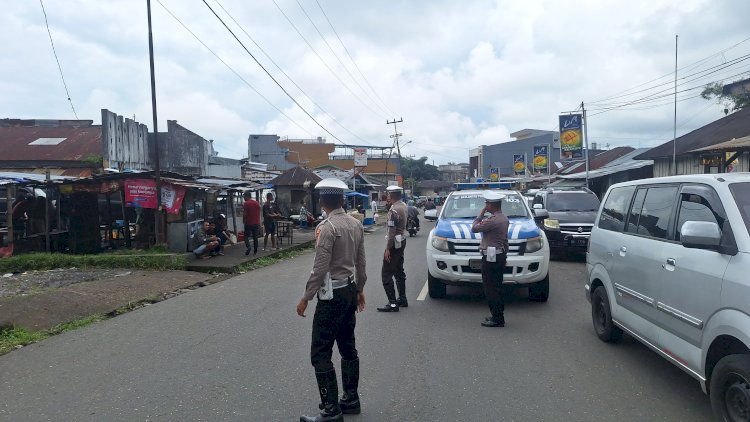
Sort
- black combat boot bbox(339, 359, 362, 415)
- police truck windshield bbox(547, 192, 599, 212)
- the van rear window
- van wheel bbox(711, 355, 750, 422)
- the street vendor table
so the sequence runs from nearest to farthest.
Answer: van wheel bbox(711, 355, 750, 422)
the van rear window
black combat boot bbox(339, 359, 362, 415)
police truck windshield bbox(547, 192, 599, 212)
the street vendor table

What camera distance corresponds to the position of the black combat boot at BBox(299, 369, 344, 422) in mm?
4250

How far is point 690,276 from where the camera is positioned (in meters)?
4.29

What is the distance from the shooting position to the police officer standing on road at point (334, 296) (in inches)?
169

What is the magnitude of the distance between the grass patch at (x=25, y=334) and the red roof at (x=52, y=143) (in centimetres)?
1805

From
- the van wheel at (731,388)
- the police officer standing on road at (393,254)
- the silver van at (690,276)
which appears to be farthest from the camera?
the police officer standing on road at (393,254)

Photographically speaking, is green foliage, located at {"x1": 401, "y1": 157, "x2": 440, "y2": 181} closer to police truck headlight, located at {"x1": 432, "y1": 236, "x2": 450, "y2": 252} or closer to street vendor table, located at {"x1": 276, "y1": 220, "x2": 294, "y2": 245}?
street vendor table, located at {"x1": 276, "y1": 220, "x2": 294, "y2": 245}

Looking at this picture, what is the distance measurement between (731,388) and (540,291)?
5.14 meters

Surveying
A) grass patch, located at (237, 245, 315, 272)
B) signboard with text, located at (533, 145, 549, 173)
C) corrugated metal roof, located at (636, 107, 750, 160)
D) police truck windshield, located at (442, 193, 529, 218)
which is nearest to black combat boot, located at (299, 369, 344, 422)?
police truck windshield, located at (442, 193, 529, 218)

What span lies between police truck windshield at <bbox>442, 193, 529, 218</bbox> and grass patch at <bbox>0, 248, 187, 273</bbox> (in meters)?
6.92

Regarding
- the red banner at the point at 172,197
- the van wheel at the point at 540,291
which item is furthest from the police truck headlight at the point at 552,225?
the red banner at the point at 172,197

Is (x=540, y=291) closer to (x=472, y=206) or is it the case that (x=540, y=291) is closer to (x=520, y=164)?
(x=472, y=206)

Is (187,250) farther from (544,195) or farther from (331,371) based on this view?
(331,371)

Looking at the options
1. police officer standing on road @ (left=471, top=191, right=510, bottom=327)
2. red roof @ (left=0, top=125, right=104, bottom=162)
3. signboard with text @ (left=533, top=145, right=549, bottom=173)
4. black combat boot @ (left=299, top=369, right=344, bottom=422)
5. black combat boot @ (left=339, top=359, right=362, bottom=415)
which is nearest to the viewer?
black combat boot @ (left=299, top=369, right=344, bottom=422)

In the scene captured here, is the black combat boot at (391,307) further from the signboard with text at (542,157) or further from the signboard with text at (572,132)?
the signboard with text at (542,157)
